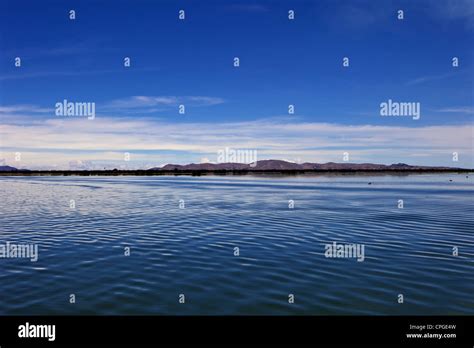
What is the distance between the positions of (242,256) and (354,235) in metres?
9.62

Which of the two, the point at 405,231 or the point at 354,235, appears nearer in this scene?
the point at 354,235

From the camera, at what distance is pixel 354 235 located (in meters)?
23.7

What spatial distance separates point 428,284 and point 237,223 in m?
17.1

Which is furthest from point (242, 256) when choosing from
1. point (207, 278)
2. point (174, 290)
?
point (174, 290)

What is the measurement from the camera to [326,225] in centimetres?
2786

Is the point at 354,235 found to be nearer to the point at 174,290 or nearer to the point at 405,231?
the point at 405,231
